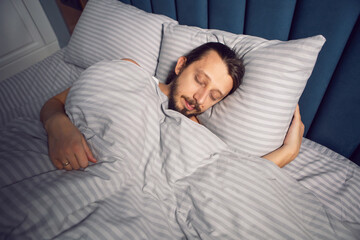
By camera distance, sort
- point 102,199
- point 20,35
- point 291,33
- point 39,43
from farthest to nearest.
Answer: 1. point 39,43
2. point 20,35
3. point 291,33
4. point 102,199

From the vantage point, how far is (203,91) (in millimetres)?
927

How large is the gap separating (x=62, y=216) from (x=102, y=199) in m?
→ 0.12

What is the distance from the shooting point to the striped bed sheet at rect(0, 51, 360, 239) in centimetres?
52

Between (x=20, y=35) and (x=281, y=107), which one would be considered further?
(x=20, y=35)

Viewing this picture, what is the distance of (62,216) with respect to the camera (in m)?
0.51

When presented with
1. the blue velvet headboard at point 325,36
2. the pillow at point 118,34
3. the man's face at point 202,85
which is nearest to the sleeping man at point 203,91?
the man's face at point 202,85

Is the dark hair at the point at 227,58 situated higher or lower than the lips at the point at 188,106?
higher

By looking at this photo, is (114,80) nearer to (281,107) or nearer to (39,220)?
(39,220)

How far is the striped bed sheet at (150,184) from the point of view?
52 centimetres

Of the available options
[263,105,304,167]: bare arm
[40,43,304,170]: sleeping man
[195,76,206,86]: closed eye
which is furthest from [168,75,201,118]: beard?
[263,105,304,167]: bare arm

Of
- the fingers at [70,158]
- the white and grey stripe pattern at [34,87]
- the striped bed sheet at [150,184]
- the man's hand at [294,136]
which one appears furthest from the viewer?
the white and grey stripe pattern at [34,87]

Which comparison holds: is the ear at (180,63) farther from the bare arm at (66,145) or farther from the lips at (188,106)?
the bare arm at (66,145)

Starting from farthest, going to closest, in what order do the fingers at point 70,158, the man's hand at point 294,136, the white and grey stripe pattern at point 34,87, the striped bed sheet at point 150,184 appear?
the white and grey stripe pattern at point 34,87 < the man's hand at point 294,136 < the fingers at point 70,158 < the striped bed sheet at point 150,184

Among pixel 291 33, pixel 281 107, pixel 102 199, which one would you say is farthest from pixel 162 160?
pixel 291 33
